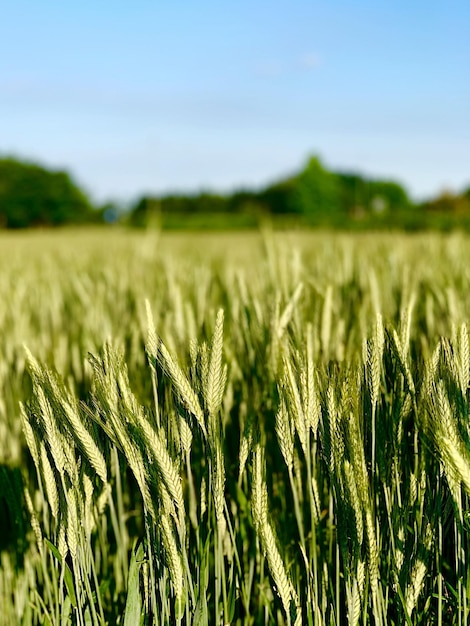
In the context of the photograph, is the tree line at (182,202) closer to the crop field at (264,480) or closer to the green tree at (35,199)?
the green tree at (35,199)

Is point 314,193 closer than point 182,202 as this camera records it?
→ No

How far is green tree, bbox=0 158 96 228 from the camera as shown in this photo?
1302 inches

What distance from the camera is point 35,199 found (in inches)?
1309

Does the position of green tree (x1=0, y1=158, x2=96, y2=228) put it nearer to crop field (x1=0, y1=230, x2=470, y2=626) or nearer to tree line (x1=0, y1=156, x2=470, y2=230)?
tree line (x1=0, y1=156, x2=470, y2=230)

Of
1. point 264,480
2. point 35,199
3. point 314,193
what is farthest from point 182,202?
point 264,480

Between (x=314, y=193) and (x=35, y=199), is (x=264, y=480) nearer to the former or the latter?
Result: (x=35, y=199)

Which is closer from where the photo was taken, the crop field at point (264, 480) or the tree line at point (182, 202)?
the crop field at point (264, 480)

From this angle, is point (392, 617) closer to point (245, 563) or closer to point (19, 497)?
point (245, 563)

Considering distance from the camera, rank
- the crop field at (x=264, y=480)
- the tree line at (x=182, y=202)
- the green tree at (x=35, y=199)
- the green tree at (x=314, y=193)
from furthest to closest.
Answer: the green tree at (x=314, y=193) → the green tree at (x=35, y=199) → the tree line at (x=182, y=202) → the crop field at (x=264, y=480)

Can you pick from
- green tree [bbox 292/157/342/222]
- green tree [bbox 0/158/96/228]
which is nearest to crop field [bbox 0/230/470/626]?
green tree [bbox 0/158/96/228]

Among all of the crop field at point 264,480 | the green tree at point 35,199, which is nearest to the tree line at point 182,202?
the green tree at point 35,199

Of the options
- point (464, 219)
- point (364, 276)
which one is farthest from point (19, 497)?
point (464, 219)

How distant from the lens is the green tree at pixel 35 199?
3306 centimetres

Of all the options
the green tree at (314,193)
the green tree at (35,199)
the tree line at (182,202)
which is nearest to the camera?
the tree line at (182,202)
